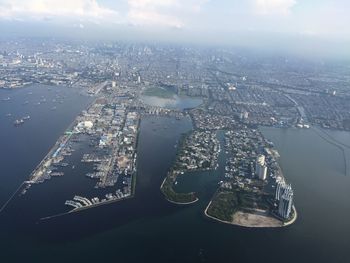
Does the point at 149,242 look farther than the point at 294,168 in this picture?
No

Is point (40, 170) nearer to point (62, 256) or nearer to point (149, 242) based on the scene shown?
point (62, 256)

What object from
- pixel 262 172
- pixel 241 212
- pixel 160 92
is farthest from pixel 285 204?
pixel 160 92

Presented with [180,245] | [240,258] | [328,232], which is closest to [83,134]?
[180,245]

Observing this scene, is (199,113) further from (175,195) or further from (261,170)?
(175,195)

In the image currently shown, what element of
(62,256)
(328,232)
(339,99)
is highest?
(339,99)

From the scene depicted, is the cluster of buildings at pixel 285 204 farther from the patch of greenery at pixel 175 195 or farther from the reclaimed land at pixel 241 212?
the patch of greenery at pixel 175 195

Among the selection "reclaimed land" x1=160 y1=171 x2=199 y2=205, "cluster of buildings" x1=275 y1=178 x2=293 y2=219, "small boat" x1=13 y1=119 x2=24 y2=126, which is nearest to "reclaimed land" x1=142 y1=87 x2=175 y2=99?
"small boat" x1=13 y1=119 x2=24 y2=126

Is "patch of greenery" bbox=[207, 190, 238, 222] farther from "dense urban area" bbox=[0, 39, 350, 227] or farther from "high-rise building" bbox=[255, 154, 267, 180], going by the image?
"high-rise building" bbox=[255, 154, 267, 180]

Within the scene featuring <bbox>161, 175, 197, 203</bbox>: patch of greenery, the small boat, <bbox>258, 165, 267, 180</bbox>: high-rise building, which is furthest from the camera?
the small boat
